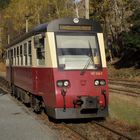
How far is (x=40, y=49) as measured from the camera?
50.3 feet

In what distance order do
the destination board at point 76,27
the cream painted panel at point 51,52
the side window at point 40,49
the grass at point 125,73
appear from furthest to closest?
1. the grass at point 125,73
2. the side window at point 40,49
3. the destination board at point 76,27
4. the cream painted panel at point 51,52

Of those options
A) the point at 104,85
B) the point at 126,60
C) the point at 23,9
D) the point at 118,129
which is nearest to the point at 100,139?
the point at 118,129

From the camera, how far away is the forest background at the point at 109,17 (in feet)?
140

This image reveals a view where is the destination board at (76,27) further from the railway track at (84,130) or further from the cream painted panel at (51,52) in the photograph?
the railway track at (84,130)

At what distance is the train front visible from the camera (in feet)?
45.9

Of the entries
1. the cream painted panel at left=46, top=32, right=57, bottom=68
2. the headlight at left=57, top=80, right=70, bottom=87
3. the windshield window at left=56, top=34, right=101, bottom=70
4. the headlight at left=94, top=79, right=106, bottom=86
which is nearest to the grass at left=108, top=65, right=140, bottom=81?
the windshield window at left=56, top=34, right=101, bottom=70

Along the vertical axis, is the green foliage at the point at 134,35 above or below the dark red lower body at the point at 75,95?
above

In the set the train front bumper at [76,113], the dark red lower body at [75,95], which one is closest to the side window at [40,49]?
the dark red lower body at [75,95]

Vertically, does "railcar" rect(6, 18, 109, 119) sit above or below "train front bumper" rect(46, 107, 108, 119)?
above

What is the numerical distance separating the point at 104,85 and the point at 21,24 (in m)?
58.6

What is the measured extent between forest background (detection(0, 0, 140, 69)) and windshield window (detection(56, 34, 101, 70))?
34.3ft

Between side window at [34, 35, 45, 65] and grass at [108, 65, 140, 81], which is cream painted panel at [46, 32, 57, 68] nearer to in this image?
side window at [34, 35, 45, 65]

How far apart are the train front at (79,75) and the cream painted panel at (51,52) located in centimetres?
6

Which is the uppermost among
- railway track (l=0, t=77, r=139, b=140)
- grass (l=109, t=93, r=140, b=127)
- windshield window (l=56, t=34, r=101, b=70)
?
windshield window (l=56, t=34, r=101, b=70)
